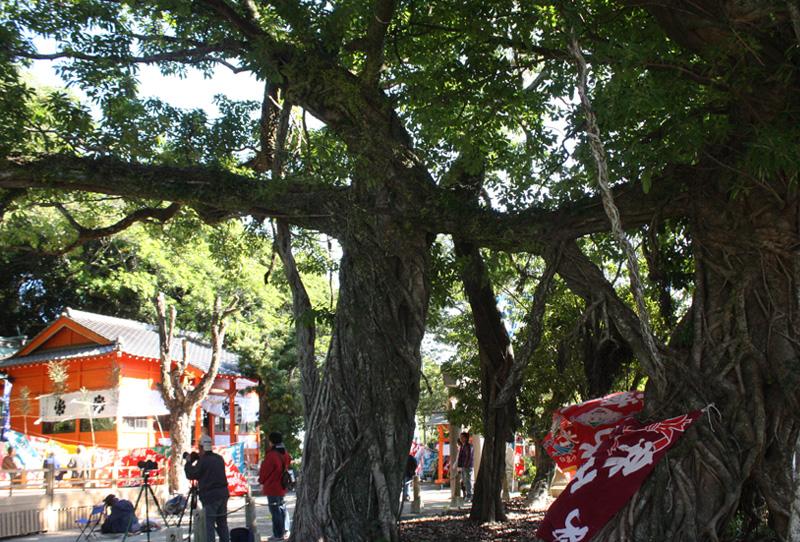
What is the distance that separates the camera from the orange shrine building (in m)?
21.5

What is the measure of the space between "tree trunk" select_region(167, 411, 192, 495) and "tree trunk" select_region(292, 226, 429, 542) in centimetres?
1055

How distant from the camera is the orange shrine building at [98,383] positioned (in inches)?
846

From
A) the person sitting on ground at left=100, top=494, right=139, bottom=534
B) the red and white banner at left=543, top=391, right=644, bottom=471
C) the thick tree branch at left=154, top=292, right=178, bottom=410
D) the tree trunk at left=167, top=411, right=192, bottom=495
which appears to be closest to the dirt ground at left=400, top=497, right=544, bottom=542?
the red and white banner at left=543, top=391, right=644, bottom=471

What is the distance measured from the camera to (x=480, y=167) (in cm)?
941

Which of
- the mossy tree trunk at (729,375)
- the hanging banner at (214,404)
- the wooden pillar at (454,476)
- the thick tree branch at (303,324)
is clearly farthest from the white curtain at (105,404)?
the mossy tree trunk at (729,375)

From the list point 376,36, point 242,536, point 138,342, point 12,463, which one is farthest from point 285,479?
point 138,342

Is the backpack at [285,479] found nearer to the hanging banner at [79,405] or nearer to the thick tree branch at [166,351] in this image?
the thick tree branch at [166,351]

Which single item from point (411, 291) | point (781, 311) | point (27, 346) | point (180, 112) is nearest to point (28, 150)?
point (180, 112)

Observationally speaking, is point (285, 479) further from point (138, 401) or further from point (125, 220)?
point (138, 401)

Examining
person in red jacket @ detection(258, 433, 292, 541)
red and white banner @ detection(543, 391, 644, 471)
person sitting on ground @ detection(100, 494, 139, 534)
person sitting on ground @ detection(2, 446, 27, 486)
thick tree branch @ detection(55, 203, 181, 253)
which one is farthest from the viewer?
person sitting on ground @ detection(2, 446, 27, 486)

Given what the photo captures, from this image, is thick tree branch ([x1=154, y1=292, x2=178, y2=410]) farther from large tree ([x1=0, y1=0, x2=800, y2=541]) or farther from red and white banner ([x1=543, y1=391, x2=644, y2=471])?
red and white banner ([x1=543, y1=391, x2=644, y2=471])

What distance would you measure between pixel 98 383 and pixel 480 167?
1655 centimetres

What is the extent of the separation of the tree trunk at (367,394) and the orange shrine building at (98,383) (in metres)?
12.8

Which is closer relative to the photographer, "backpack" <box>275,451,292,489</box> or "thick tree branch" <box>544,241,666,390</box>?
"thick tree branch" <box>544,241,666,390</box>
